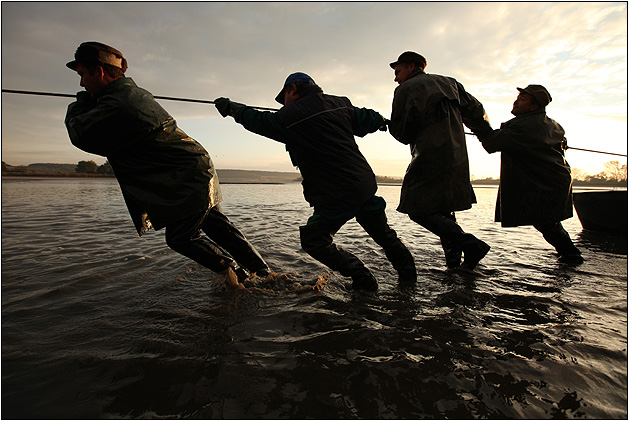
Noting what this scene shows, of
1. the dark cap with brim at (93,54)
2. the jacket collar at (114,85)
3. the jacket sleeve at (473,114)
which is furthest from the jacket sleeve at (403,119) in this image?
the dark cap with brim at (93,54)

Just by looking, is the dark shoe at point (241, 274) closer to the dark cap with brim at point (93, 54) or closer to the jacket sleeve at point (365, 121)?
the jacket sleeve at point (365, 121)

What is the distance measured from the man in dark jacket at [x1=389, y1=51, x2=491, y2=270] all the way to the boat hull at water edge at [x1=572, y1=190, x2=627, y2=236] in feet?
14.9

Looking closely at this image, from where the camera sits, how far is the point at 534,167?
4.28 metres

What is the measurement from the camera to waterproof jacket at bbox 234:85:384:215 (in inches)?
117

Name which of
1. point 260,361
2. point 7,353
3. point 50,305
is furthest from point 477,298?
point 50,305

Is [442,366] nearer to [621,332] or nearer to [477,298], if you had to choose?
[477,298]

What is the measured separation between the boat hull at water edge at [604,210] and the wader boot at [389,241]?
530 cm

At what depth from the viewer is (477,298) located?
2.97 meters

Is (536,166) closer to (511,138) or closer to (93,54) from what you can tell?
(511,138)

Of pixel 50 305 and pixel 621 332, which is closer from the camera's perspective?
pixel 621 332

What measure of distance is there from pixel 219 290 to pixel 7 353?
162cm

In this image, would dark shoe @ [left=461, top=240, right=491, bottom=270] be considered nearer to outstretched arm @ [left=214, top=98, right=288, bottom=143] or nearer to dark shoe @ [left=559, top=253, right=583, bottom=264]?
dark shoe @ [left=559, top=253, right=583, bottom=264]

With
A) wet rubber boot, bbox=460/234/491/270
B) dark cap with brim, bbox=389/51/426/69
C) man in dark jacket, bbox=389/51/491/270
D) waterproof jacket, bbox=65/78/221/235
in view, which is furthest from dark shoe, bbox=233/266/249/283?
dark cap with brim, bbox=389/51/426/69

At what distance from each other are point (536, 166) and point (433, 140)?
1.94m
